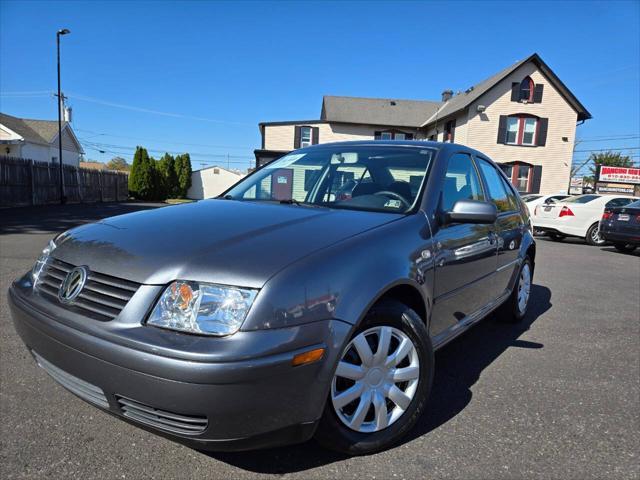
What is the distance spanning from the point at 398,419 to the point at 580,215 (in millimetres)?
12292

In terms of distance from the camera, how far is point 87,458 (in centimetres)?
204

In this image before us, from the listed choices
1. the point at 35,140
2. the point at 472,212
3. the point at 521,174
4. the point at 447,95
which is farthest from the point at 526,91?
the point at 35,140

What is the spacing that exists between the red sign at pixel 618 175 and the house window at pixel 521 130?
4881 millimetres

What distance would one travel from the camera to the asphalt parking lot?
2.03 metres

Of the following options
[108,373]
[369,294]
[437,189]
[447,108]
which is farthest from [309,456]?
[447,108]

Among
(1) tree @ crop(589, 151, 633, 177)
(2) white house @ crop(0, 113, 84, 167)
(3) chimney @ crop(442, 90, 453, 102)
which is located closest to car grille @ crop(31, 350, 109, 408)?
(2) white house @ crop(0, 113, 84, 167)

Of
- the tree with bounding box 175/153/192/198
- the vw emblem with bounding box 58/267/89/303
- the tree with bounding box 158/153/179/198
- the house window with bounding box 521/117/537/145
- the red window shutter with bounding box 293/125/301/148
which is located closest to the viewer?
the vw emblem with bounding box 58/267/89/303

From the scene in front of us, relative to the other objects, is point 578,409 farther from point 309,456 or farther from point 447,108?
point 447,108

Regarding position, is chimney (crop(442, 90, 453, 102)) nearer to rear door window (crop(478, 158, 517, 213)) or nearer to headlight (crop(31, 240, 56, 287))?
rear door window (crop(478, 158, 517, 213))

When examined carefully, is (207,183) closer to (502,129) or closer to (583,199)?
(502,129)

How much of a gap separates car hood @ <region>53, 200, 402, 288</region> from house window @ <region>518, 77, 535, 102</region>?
27.6 metres

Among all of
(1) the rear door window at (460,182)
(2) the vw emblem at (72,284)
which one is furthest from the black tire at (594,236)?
(2) the vw emblem at (72,284)

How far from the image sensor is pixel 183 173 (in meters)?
35.2

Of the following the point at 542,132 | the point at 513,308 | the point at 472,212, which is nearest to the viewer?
the point at 472,212
